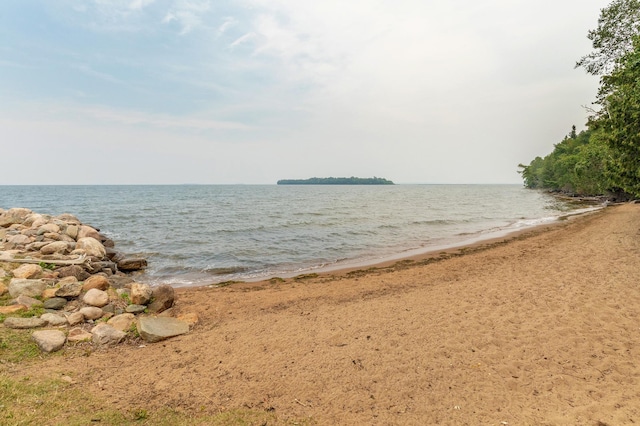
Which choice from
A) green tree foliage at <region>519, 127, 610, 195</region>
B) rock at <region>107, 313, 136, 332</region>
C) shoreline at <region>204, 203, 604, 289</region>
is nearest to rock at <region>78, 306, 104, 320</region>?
rock at <region>107, 313, 136, 332</region>

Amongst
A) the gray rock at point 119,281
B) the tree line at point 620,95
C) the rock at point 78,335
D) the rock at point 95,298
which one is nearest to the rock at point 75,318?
the rock at point 78,335

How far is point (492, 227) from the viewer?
2762 centimetres

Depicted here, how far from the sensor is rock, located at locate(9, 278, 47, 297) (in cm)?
793

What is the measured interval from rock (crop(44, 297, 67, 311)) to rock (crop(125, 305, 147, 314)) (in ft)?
4.91

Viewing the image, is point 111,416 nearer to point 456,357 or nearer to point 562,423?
point 456,357

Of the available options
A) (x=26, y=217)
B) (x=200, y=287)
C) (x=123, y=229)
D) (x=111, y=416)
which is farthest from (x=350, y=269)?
(x=123, y=229)

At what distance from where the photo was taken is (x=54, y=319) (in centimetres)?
700

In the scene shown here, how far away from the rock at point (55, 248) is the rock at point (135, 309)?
606 centimetres

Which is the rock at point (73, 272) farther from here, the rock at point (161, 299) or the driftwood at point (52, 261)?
the rock at point (161, 299)

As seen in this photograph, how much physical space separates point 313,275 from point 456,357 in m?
8.45

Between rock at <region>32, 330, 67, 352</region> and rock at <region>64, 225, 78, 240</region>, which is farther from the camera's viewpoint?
rock at <region>64, 225, 78, 240</region>

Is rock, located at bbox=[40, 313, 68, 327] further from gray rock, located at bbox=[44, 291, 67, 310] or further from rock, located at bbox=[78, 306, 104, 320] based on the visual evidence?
gray rock, located at bbox=[44, 291, 67, 310]

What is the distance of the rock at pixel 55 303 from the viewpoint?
7633mm

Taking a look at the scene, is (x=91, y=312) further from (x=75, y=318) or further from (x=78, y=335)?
(x=78, y=335)
